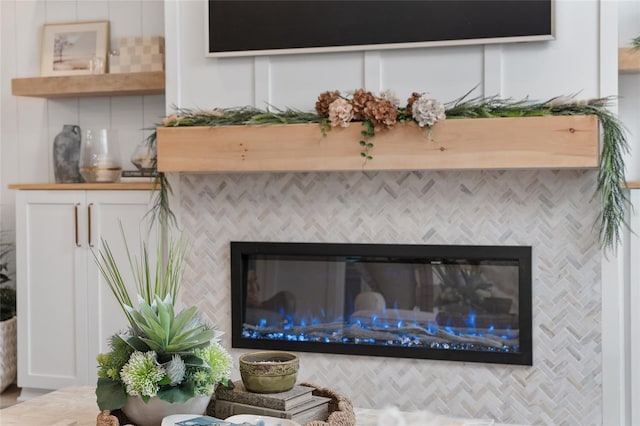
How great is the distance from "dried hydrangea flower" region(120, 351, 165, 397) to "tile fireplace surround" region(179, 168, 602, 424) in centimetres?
185

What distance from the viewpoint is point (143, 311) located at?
1.97 m

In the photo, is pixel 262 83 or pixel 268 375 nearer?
pixel 268 375

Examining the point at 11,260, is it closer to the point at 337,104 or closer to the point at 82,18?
the point at 82,18

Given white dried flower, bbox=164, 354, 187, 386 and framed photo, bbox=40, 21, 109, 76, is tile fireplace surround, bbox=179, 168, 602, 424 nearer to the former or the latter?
framed photo, bbox=40, 21, 109, 76

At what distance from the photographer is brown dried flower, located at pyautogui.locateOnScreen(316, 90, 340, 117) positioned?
3.40m

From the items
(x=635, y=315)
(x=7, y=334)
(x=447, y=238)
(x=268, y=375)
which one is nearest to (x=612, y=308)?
(x=635, y=315)

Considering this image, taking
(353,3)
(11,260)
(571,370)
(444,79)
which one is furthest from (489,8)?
(11,260)

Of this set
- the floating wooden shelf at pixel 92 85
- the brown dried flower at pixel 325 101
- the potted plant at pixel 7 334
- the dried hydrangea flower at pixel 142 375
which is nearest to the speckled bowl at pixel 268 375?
the dried hydrangea flower at pixel 142 375

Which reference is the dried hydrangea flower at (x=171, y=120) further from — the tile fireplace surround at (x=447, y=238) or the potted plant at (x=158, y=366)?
the potted plant at (x=158, y=366)

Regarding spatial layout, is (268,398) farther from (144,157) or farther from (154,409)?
(144,157)

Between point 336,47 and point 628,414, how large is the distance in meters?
2.01

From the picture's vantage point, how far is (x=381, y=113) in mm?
3277

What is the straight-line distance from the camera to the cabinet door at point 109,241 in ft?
13.1

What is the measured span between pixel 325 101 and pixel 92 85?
1501mm
